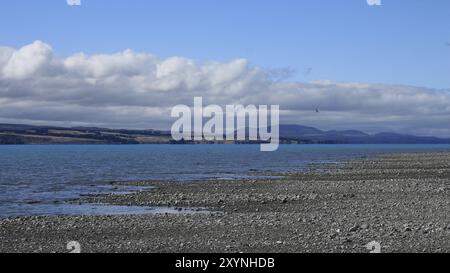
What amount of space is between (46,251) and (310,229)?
33.4 ft

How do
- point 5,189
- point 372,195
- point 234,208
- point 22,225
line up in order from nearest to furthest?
point 22,225, point 234,208, point 372,195, point 5,189

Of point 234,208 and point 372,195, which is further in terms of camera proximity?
point 372,195

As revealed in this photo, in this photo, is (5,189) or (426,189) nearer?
(426,189)
